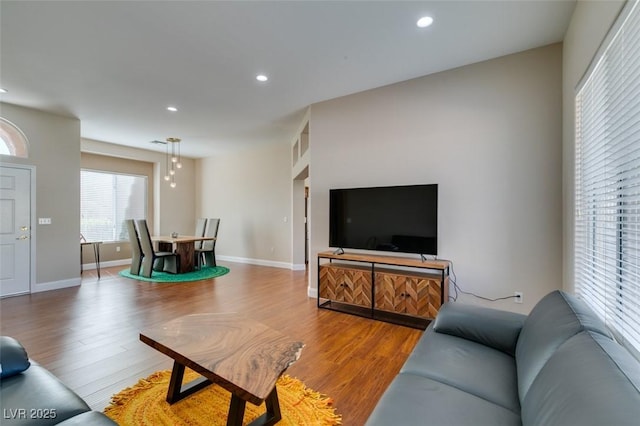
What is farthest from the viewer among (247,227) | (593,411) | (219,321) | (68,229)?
(247,227)

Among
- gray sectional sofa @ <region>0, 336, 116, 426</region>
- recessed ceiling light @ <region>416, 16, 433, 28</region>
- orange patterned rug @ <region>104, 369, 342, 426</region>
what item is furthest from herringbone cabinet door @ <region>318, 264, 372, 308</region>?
gray sectional sofa @ <region>0, 336, 116, 426</region>

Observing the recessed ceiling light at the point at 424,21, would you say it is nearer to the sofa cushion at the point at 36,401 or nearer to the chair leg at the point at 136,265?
the sofa cushion at the point at 36,401

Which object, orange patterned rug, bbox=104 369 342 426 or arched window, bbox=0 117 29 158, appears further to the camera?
arched window, bbox=0 117 29 158

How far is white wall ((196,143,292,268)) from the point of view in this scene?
271 inches

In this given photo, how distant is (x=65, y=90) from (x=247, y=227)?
4.49m

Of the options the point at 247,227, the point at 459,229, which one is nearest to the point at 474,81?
the point at 459,229

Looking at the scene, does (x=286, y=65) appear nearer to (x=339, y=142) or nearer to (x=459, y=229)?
(x=339, y=142)

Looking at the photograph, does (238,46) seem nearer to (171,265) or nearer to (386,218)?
(386,218)

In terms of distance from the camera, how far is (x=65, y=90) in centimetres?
381

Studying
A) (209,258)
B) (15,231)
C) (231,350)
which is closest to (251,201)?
(209,258)

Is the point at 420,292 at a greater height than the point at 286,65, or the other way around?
the point at 286,65

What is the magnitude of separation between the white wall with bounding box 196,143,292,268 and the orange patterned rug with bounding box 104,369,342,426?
4.76 metres

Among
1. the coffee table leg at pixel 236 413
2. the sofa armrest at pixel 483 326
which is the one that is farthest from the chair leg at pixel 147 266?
the sofa armrest at pixel 483 326

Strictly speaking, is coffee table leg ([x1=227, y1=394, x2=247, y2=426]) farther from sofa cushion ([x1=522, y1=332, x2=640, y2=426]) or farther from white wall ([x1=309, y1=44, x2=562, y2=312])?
white wall ([x1=309, y1=44, x2=562, y2=312])
